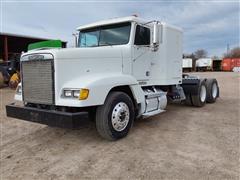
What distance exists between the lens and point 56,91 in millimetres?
3846

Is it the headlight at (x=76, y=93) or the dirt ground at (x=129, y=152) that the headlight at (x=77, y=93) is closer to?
the headlight at (x=76, y=93)

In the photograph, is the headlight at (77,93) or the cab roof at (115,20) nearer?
the headlight at (77,93)

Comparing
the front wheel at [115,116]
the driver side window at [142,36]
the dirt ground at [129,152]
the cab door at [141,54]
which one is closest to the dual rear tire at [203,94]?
the dirt ground at [129,152]

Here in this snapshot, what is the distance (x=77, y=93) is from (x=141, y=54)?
230cm

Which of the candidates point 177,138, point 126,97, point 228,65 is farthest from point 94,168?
point 228,65

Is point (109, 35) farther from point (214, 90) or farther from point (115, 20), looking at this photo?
point (214, 90)

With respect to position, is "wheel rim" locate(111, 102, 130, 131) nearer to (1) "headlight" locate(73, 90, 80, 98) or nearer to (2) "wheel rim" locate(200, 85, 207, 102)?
(1) "headlight" locate(73, 90, 80, 98)

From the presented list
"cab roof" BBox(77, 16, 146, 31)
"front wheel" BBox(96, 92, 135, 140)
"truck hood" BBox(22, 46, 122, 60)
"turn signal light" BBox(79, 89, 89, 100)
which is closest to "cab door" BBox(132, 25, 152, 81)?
"cab roof" BBox(77, 16, 146, 31)

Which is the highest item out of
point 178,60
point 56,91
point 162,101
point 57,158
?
point 178,60

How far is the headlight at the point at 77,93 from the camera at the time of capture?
3.63 m

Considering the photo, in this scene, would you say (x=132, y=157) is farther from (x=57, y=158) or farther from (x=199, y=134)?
(x=199, y=134)

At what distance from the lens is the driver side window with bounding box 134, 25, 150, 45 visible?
5.12 meters

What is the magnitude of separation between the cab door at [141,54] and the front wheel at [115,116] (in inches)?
40.1

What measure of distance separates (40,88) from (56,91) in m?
0.44
